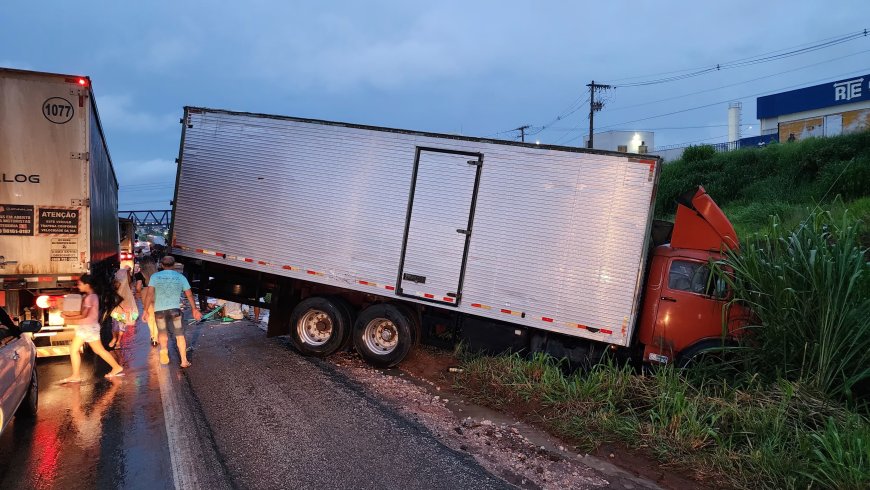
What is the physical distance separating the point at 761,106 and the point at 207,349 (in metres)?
54.5

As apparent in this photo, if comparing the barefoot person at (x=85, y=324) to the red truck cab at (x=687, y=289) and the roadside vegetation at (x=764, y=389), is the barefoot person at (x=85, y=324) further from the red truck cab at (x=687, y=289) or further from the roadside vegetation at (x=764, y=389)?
the red truck cab at (x=687, y=289)

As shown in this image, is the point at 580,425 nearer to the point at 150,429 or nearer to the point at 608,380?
the point at 608,380

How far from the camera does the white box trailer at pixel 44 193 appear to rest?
269 inches

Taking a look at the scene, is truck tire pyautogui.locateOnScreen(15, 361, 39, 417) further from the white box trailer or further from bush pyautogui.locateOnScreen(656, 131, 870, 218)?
bush pyautogui.locateOnScreen(656, 131, 870, 218)

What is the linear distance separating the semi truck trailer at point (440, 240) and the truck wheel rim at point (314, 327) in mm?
22

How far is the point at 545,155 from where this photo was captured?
24.5 feet

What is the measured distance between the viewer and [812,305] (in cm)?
574

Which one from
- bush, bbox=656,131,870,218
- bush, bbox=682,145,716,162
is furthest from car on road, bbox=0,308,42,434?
bush, bbox=682,145,716,162

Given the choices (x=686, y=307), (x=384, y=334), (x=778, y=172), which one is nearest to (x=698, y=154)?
(x=778, y=172)

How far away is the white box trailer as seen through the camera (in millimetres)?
6824

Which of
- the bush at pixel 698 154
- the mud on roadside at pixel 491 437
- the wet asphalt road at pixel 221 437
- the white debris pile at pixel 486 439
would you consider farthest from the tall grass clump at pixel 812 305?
the bush at pixel 698 154

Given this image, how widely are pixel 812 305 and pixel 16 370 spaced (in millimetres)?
7696

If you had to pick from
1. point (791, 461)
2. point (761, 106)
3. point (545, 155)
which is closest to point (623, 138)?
point (761, 106)

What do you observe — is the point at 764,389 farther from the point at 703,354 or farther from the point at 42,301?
the point at 42,301
